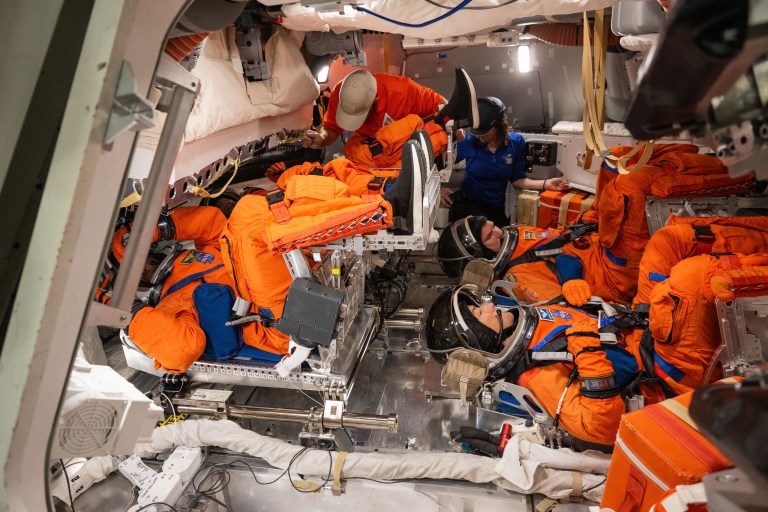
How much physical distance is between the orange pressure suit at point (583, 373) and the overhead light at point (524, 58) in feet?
13.2

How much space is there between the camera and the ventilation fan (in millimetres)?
1367

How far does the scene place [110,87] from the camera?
108 centimetres

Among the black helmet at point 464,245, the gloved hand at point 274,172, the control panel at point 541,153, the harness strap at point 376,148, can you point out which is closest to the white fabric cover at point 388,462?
the black helmet at point 464,245

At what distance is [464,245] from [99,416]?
4.30 meters

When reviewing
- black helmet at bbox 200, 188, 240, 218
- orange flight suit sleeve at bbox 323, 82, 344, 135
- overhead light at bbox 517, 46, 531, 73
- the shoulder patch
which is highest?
overhead light at bbox 517, 46, 531, 73

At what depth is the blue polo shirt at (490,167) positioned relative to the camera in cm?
621

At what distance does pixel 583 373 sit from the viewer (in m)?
3.28

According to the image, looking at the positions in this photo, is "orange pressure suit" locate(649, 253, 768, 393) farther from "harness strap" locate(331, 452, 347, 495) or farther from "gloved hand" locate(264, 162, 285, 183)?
"gloved hand" locate(264, 162, 285, 183)

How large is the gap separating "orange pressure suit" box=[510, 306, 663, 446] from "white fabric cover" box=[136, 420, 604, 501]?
1.06 feet

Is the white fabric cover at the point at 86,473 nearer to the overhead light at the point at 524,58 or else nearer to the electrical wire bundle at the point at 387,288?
the electrical wire bundle at the point at 387,288

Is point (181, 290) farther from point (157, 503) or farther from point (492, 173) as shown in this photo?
point (492, 173)

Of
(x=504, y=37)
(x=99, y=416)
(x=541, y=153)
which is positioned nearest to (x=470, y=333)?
(x=99, y=416)

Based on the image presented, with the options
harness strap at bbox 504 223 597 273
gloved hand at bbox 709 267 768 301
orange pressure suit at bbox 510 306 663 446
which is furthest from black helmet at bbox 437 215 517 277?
gloved hand at bbox 709 267 768 301

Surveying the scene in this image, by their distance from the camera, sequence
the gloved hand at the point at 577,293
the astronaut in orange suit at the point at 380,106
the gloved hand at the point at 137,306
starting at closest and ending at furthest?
the gloved hand at the point at 137,306, the gloved hand at the point at 577,293, the astronaut in orange suit at the point at 380,106
